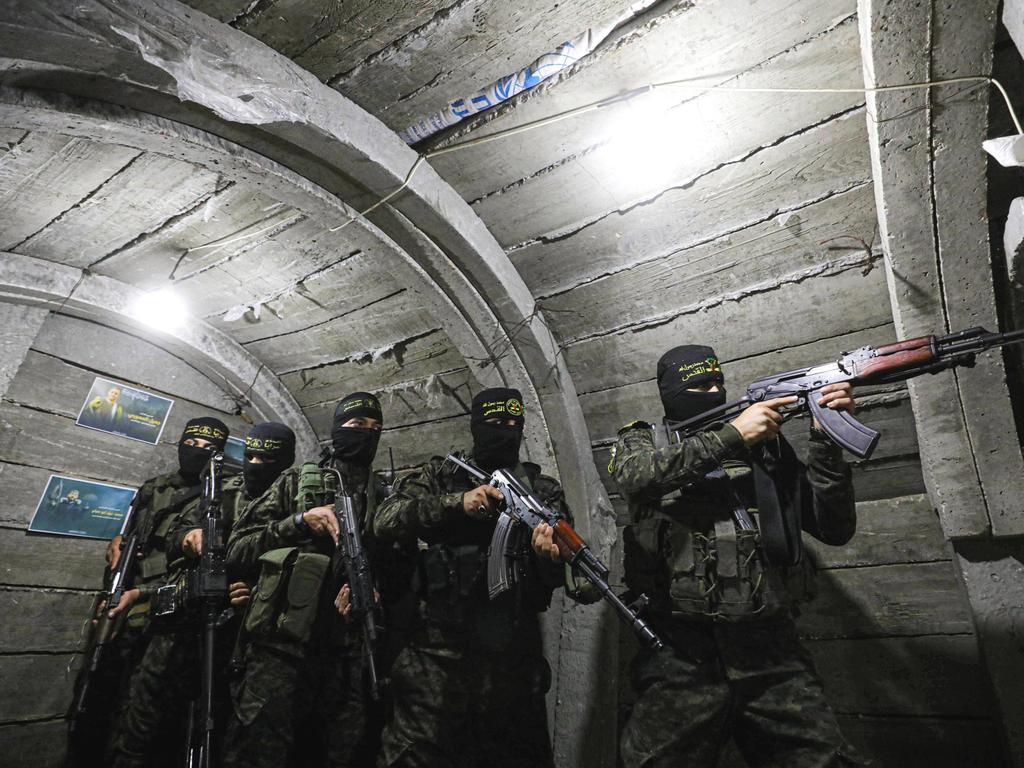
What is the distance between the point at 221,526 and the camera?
3.30m

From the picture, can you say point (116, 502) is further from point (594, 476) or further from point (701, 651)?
point (701, 651)

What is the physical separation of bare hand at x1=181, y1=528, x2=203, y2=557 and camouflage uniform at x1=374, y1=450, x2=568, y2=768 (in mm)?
1373

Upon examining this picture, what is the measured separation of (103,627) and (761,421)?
12.8 ft

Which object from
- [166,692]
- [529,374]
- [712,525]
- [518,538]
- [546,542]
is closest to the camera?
[712,525]

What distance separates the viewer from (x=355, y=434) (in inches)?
127

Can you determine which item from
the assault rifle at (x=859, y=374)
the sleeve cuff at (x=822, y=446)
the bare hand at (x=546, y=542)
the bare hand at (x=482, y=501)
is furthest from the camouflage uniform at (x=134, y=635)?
the sleeve cuff at (x=822, y=446)

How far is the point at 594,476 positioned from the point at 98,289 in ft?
10.7

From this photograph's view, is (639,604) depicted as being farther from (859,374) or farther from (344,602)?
(344,602)

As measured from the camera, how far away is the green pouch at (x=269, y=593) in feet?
9.23

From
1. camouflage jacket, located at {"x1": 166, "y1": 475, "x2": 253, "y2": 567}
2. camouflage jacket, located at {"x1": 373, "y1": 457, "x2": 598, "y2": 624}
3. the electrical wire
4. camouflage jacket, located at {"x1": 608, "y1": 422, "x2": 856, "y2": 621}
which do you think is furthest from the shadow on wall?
camouflage jacket, located at {"x1": 166, "y1": 475, "x2": 253, "y2": 567}

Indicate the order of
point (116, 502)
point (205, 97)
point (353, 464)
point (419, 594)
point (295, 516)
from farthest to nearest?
1. point (116, 502)
2. point (353, 464)
3. point (295, 516)
4. point (419, 594)
5. point (205, 97)

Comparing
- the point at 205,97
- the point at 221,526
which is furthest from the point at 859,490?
the point at 221,526

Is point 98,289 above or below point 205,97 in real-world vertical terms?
above

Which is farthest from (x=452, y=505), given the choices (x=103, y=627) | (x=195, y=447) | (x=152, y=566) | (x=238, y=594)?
(x=103, y=627)
